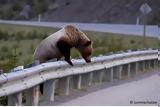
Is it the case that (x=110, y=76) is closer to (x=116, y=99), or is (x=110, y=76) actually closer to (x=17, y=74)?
(x=116, y=99)

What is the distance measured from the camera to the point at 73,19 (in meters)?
63.7

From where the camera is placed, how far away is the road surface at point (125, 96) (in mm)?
10805

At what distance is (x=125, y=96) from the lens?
12.0 metres

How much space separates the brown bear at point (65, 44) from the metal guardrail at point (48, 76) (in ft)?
1.03

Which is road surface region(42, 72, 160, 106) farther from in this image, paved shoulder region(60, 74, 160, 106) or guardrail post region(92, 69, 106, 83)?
guardrail post region(92, 69, 106, 83)

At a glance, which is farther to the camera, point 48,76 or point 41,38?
point 41,38

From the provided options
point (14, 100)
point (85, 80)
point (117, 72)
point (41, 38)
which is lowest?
point (14, 100)

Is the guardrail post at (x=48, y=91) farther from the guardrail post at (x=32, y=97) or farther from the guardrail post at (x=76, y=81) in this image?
the guardrail post at (x=76, y=81)

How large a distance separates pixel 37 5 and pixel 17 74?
65.4 meters

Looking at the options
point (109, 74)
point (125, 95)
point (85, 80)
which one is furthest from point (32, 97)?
point (109, 74)

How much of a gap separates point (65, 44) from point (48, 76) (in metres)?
1.12

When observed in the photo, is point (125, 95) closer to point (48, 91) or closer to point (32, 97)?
point (48, 91)

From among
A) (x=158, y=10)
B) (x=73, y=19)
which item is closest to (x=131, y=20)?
(x=158, y=10)

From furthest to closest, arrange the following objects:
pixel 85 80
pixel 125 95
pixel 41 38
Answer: pixel 41 38
pixel 85 80
pixel 125 95
